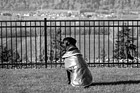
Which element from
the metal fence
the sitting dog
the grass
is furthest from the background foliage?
the sitting dog

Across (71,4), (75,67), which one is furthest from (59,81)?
(71,4)

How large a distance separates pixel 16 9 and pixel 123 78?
140 meters

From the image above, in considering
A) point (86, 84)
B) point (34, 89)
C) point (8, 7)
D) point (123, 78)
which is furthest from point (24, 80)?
point (8, 7)

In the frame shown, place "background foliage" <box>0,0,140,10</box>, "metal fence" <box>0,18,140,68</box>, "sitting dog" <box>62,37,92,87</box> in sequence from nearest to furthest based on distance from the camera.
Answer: "sitting dog" <box>62,37,92,87</box> → "metal fence" <box>0,18,140,68</box> → "background foliage" <box>0,0,140,10</box>

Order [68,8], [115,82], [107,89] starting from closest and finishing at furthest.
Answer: [107,89] → [115,82] → [68,8]

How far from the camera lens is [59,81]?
866 cm

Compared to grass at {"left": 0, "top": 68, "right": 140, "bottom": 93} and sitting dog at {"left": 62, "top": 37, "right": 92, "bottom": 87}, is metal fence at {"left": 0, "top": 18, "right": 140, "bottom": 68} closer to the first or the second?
grass at {"left": 0, "top": 68, "right": 140, "bottom": 93}

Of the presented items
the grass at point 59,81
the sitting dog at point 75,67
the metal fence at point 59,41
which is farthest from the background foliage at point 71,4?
the sitting dog at point 75,67

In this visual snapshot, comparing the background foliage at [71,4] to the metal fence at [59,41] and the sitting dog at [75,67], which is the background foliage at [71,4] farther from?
the sitting dog at [75,67]

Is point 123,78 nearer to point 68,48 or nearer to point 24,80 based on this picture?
point 68,48

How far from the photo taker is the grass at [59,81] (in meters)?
7.61

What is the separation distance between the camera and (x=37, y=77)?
933cm

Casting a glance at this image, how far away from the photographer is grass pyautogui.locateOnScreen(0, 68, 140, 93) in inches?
300

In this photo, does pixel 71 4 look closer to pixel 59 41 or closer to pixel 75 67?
pixel 59 41
